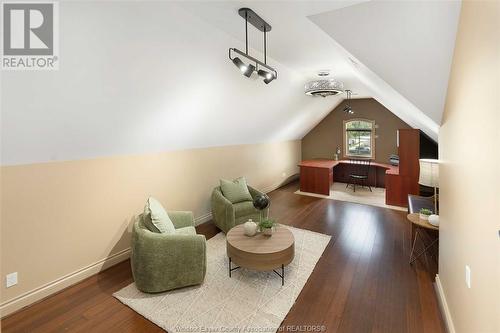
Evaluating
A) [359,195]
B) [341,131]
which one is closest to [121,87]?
[359,195]

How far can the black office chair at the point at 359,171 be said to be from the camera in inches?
289

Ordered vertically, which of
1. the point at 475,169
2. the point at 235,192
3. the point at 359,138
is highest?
the point at 359,138

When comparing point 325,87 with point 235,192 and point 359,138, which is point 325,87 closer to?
point 235,192

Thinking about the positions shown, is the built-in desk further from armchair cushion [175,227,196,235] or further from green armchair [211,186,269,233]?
armchair cushion [175,227,196,235]

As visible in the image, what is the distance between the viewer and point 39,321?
7.50ft

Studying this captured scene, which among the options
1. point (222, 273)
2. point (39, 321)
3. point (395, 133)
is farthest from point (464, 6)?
point (395, 133)

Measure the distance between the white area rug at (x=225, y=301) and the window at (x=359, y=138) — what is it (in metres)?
5.71

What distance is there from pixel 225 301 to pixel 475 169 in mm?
2404

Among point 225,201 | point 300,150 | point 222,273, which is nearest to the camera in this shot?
point 222,273

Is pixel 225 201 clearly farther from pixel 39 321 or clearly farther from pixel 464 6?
pixel 464 6

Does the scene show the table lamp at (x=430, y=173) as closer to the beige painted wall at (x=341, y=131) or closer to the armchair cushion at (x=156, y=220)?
the armchair cushion at (x=156, y=220)

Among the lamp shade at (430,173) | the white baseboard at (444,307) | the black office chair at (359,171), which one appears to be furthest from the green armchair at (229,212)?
the black office chair at (359,171)

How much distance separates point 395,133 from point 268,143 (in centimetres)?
392

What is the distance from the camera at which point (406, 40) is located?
1.96m
